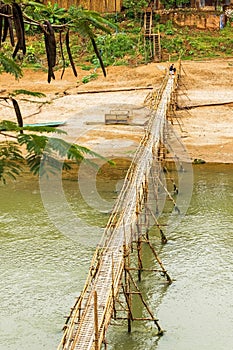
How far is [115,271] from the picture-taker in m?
11.5

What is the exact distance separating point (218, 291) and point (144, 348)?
8.86 ft

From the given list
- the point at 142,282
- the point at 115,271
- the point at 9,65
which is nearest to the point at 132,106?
the point at 142,282

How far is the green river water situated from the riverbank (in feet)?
21.8

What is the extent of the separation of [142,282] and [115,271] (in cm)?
295

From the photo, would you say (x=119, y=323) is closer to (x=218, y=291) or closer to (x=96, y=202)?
(x=218, y=291)

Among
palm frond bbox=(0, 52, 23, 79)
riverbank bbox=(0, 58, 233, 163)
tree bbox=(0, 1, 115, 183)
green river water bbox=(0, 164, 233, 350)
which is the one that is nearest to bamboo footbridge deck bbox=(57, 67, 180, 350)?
green river water bbox=(0, 164, 233, 350)

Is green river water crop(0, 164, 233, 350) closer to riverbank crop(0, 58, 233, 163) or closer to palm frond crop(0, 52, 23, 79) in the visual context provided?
riverbank crop(0, 58, 233, 163)

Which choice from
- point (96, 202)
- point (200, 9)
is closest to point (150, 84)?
point (200, 9)

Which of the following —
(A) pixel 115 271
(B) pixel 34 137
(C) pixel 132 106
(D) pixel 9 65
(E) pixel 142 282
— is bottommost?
(E) pixel 142 282

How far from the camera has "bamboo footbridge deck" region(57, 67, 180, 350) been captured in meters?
9.28

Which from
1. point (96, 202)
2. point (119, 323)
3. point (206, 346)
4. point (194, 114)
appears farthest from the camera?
point (194, 114)

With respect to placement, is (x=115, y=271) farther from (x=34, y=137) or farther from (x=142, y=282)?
(x=34, y=137)

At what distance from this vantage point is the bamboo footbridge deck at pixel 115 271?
30.5 ft

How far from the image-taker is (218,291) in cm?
1359
